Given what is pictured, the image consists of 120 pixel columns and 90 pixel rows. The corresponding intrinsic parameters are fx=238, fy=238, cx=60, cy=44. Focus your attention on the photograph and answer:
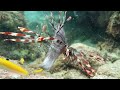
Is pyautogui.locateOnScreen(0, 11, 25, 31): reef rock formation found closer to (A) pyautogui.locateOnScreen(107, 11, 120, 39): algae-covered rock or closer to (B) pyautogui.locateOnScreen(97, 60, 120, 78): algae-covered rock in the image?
(A) pyautogui.locateOnScreen(107, 11, 120, 39): algae-covered rock

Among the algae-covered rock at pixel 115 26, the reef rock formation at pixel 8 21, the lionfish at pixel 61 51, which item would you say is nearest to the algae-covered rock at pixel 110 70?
the lionfish at pixel 61 51

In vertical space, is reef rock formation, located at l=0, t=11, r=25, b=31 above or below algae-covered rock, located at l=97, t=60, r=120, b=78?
above

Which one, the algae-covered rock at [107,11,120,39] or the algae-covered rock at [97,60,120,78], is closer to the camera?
the algae-covered rock at [97,60,120,78]

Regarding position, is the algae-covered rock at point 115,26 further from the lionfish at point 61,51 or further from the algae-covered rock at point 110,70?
the algae-covered rock at point 110,70

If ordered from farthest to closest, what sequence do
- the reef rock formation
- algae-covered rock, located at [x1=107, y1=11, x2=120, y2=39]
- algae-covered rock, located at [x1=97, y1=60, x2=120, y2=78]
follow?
the reef rock formation, algae-covered rock, located at [x1=107, y1=11, x2=120, y2=39], algae-covered rock, located at [x1=97, y1=60, x2=120, y2=78]

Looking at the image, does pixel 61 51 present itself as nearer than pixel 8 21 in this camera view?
Yes

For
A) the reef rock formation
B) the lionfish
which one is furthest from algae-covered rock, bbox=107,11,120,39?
the reef rock formation

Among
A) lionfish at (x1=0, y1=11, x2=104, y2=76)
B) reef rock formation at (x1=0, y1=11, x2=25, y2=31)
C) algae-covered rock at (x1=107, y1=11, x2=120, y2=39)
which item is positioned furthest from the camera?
reef rock formation at (x1=0, y1=11, x2=25, y2=31)

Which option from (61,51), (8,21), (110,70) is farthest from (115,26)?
(8,21)

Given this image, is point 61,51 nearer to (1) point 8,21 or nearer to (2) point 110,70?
(2) point 110,70
